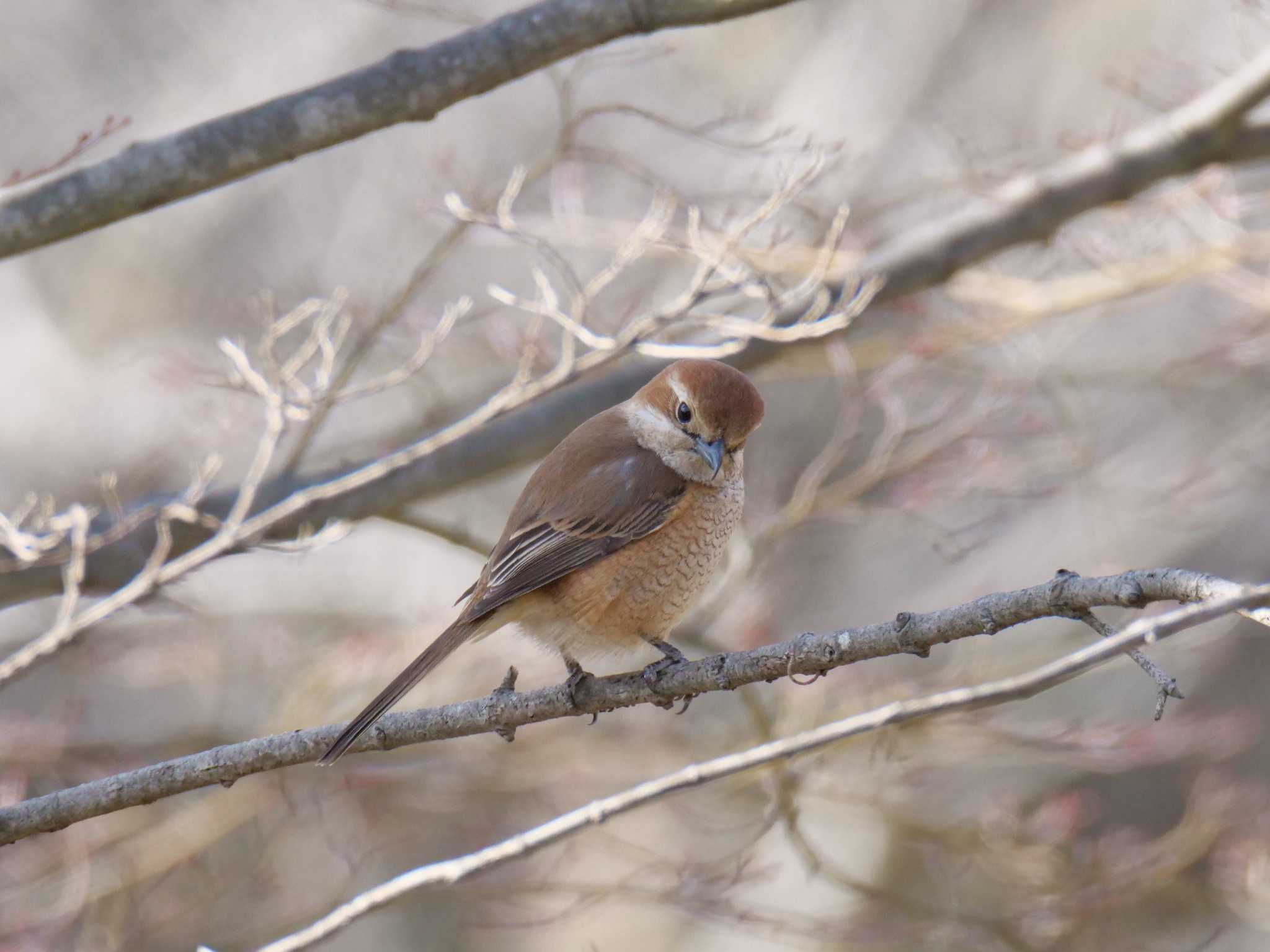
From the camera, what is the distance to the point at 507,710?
3.15 meters

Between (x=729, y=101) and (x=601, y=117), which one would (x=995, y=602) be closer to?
(x=729, y=101)

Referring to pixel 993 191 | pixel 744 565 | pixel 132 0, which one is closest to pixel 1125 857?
pixel 744 565

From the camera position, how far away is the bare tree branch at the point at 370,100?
4.03 metres

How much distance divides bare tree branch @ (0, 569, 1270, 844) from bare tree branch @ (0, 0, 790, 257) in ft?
5.95

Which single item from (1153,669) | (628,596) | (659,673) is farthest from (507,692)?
(1153,669)

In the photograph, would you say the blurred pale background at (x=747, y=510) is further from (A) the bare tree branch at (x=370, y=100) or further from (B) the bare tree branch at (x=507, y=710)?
(B) the bare tree branch at (x=507, y=710)

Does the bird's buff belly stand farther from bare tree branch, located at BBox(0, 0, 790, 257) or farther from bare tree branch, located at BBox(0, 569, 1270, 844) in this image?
bare tree branch, located at BBox(0, 0, 790, 257)

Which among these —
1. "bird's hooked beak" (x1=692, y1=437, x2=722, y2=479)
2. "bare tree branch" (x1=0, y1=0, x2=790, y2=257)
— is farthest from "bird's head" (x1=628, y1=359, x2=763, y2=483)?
"bare tree branch" (x1=0, y1=0, x2=790, y2=257)

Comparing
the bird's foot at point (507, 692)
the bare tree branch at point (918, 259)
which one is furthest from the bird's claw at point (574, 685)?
the bare tree branch at point (918, 259)

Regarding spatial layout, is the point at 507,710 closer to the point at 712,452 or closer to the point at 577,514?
the point at 577,514

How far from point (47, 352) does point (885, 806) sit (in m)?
7.12

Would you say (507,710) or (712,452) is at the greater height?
(507,710)

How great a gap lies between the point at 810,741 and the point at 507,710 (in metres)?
1.31

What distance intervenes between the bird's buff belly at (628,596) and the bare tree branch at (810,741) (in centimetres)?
148
